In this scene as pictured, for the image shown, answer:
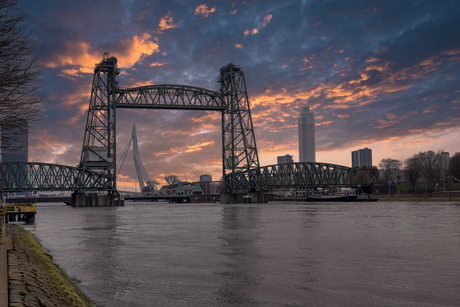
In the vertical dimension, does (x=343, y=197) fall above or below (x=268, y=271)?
below

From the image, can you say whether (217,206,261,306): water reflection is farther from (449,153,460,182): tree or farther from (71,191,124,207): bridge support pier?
(449,153,460,182): tree

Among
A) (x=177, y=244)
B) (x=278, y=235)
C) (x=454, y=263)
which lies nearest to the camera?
(x=454, y=263)

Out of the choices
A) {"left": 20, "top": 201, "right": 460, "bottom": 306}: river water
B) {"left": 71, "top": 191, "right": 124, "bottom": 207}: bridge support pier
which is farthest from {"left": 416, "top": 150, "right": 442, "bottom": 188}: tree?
{"left": 20, "top": 201, "right": 460, "bottom": 306}: river water

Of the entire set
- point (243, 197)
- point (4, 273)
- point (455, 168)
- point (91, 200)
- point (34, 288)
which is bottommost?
point (91, 200)

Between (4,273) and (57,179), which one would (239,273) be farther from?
(57,179)

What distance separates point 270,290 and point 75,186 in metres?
105

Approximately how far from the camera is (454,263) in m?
15.0

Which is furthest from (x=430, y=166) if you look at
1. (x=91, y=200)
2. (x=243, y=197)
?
(x=91, y=200)

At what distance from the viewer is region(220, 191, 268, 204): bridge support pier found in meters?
112

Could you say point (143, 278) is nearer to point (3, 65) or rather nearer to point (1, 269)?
point (1, 269)

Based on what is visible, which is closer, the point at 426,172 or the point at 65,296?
the point at 65,296

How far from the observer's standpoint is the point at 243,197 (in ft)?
386

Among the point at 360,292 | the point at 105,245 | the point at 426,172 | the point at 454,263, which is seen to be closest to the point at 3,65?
the point at 105,245

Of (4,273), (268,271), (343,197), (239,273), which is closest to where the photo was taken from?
(4,273)
